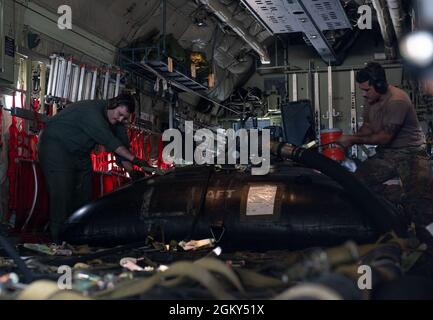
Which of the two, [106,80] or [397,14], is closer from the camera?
[106,80]

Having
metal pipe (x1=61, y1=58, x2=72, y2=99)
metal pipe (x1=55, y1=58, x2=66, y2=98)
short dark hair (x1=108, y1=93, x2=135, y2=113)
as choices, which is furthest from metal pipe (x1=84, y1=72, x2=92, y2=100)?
short dark hair (x1=108, y1=93, x2=135, y2=113)

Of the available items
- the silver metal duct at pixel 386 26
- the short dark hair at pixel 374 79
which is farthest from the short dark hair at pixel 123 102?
the silver metal duct at pixel 386 26

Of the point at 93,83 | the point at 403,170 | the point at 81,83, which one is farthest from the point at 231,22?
the point at 403,170

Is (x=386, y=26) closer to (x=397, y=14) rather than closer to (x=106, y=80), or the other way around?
(x=397, y=14)

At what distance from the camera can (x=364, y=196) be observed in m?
3.13

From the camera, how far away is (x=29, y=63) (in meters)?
5.65

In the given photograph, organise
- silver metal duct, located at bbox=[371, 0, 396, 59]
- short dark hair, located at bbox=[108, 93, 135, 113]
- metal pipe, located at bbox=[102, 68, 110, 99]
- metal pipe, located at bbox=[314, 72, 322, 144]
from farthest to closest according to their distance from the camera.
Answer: metal pipe, located at bbox=[314, 72, 322, 144] < silver metal duct, located at bbox=[371, 0, 396, 59] < metal pipe, located at bbox=[102, 68, 110, 99] < short dark hair, located at bbox=[108, 93, 135, 113]

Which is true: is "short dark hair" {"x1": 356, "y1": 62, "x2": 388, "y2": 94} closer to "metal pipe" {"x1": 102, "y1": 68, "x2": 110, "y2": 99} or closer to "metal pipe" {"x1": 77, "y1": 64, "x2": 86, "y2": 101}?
"metal pipe" {"x1": 77, "y1": 64, "x2": 86, "y2": 101}

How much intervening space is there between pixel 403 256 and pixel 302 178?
4.46 ft

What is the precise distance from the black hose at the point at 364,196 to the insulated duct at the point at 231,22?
432cm

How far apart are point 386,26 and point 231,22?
2032 mm

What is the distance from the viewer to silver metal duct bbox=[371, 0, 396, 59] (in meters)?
7.17

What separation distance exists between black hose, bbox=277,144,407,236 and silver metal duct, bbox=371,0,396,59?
415 cm
